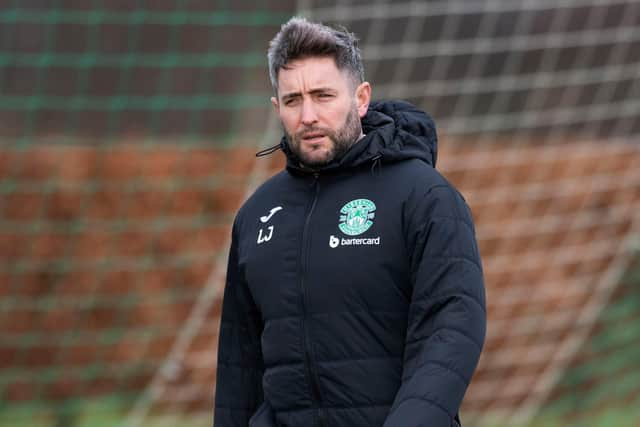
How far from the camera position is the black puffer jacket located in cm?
246

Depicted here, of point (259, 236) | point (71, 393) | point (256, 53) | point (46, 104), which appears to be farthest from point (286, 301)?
point (256, 53)

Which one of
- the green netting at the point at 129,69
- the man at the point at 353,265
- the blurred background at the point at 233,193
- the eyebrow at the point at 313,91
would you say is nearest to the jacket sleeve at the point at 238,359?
the man at the point at 353,265

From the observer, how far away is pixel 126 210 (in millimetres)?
6961

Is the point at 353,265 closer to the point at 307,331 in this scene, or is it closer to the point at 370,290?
the point at 370,290

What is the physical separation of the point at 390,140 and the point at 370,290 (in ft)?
1.10

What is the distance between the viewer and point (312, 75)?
2.63 metres

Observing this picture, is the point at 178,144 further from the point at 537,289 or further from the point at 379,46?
the point at 537,289

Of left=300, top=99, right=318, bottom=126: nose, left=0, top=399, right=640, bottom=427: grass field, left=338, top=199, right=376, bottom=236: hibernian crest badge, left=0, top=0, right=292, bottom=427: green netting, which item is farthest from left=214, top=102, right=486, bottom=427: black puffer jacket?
left=0, top=399, right=640, bottom=427: grass field

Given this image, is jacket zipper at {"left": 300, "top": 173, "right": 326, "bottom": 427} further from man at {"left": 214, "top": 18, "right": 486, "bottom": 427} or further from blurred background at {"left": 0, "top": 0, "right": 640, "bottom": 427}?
blurred background at {"left": 0, "top": 0, "right": 640, "bottom": 427}

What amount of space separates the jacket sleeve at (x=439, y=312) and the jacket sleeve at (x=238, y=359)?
0.47 metres

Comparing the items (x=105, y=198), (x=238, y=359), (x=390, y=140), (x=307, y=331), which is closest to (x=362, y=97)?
(x=390, y=140)

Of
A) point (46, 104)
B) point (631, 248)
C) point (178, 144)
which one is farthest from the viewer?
point (178, 144)

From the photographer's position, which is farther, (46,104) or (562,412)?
(562,412)

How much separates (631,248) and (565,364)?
2.58ft
